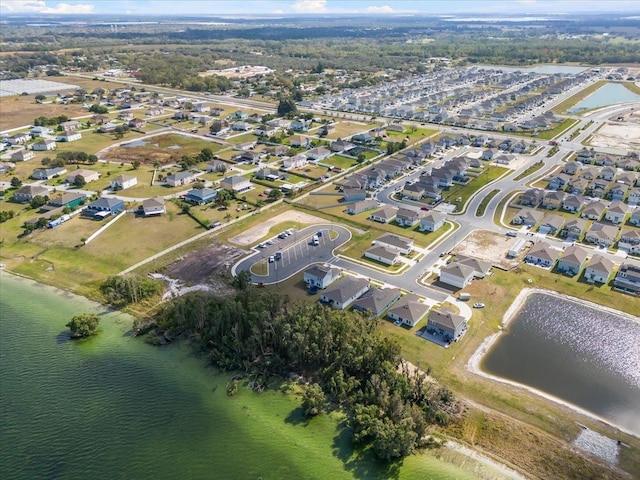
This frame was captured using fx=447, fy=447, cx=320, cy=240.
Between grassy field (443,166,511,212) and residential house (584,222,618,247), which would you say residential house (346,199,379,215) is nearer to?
grassy field (443,166,511,212)

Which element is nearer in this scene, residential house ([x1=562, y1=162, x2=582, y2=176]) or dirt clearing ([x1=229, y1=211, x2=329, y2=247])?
dirt clearing ([x1=229, y1=211, x2=329, y2=247])

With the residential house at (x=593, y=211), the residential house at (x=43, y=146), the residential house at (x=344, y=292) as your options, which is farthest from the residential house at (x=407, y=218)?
the residential house at (x=43, y=146)

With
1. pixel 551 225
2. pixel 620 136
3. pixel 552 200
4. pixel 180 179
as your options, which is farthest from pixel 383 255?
pixel 620 136

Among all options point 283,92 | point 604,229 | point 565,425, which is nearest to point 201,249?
point 565,425

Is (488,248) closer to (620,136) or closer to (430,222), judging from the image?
(430,222)

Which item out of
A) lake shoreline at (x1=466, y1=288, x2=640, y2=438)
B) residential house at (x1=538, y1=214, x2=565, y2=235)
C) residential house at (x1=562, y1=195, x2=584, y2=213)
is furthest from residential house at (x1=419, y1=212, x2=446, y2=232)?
residential house at (x1=562, y1=195, x2=584, y2=213)

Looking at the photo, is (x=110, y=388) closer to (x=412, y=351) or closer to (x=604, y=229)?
(x=412, y=351)
